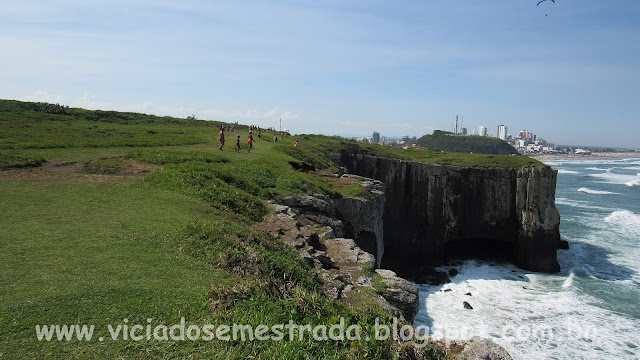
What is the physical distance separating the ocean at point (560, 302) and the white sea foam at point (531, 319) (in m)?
0.05

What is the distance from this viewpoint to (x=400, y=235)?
4209cm

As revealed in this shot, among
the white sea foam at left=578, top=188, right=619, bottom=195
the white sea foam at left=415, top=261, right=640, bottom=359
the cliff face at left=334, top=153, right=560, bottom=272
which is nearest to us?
the white sea foam at left=415, top=261, right=640, bottom=359

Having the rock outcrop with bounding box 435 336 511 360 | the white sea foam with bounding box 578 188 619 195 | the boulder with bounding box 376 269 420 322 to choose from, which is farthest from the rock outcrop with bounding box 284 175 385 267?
the white sea foam with bounding box 578 188 619 195

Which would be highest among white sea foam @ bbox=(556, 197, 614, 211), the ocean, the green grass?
the green grass

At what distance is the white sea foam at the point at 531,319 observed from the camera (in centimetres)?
2064

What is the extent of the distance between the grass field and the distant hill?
13822 centimetres

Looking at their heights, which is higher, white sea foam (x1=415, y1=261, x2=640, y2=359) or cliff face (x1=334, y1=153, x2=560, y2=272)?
cliff face (x1=334, y1=153, x2=560, y2=272)

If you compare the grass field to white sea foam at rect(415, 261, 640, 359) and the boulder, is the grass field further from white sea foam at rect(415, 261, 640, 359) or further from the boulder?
white sea foam at rect(415, 261, 640, 359)

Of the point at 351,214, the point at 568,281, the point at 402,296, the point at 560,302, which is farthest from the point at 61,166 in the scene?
the point at 568,281

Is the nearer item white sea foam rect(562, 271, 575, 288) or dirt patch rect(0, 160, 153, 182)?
dirt patch rect(0, 160, 153, 182)

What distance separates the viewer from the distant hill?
14888 cm

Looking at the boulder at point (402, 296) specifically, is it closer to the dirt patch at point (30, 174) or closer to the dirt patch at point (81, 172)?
the dirt patch at point (81, 172)

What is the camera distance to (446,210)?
41.6m

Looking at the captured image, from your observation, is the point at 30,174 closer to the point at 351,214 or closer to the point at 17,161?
the point at 17,161
